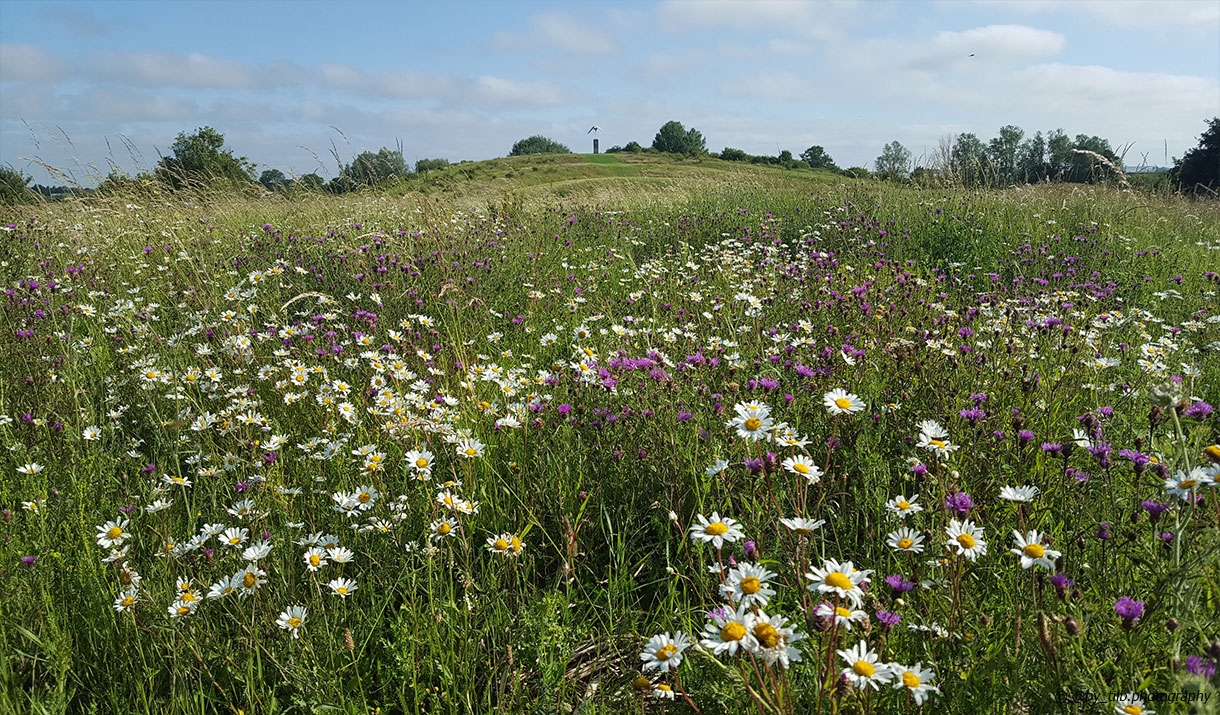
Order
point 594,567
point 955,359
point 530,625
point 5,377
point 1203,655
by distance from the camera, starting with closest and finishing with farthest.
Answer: point 1203,655, point 530,625, point 594,567, point 955,359, point 5,377

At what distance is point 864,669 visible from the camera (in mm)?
1232

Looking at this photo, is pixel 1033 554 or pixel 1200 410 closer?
pixel 1033 554

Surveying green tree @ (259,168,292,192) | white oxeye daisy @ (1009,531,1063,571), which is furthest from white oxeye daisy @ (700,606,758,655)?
green tree @ (259,168,292,192)

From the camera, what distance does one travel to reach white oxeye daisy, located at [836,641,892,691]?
3.96 ft

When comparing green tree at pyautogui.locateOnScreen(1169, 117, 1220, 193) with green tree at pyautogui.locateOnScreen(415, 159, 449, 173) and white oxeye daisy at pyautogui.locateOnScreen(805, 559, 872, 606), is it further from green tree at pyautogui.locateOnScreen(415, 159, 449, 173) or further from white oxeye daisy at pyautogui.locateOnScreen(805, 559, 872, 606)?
white oxeye daisy at pyautogui.locateOnScreen(805, 559, 872, 606)

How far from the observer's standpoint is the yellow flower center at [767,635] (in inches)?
44.4

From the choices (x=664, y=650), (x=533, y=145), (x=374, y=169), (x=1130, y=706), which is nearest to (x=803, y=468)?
(x=664, y=650)

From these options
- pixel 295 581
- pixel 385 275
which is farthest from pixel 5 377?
pixel 295 581

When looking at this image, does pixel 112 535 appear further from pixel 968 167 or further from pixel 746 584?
pixel 968 167

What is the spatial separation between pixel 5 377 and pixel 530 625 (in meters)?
3.65

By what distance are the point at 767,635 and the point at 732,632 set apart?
7 centimetres

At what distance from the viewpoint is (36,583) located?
2.02m

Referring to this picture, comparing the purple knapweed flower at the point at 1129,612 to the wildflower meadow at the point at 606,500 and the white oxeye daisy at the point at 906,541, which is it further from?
the white oxeye daisy at the point at 906,541

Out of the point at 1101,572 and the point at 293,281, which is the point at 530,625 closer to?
the point at 1101,572
